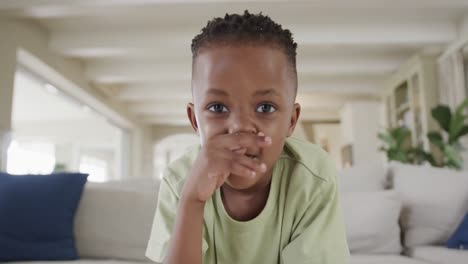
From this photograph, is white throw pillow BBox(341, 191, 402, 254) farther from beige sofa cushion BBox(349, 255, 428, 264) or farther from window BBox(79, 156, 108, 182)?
window BBox(79, 156, 108, 182)

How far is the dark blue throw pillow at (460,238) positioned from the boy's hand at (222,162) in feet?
4.79

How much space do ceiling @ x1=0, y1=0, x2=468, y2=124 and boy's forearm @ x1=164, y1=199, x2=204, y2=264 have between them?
298cm

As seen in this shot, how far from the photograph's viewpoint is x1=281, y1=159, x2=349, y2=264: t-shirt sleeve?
78 centimetres

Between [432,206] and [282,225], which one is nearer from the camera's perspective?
[282,225]

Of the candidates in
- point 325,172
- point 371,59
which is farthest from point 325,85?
point 325,172

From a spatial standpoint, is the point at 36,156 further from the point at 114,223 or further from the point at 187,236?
the point at 187,236

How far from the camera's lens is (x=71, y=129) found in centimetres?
946

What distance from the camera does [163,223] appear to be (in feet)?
2.92

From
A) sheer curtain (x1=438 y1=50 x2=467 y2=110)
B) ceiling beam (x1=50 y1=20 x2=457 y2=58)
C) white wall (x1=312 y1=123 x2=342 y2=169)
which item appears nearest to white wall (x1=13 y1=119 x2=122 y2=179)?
white wall (x1=312 y1=123 x2=342 y2=169)

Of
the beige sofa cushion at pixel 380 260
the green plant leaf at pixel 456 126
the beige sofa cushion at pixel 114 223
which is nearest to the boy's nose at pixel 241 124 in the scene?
the beige sofa cushion at pixel 380 260

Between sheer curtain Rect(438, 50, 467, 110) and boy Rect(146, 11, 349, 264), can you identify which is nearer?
boy Rect(146, 11, 349, 264)

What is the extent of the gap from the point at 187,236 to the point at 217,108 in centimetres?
23

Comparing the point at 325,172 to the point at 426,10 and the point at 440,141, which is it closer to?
the point at 440,141

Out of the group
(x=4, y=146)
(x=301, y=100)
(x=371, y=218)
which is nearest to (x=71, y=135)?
(x=301, y=100)
